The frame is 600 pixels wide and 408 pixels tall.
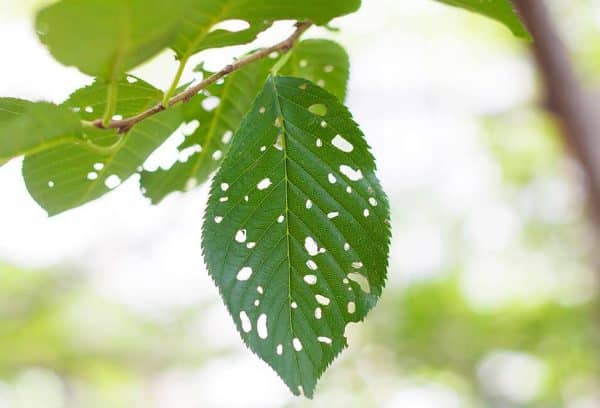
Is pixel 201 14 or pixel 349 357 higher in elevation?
pixel 201 14

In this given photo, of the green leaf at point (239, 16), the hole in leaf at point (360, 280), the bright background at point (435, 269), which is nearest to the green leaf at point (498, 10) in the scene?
the green leaf at point (239, 16)

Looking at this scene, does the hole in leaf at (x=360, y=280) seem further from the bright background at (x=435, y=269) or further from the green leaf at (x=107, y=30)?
the bright background at (x=435, y=269)

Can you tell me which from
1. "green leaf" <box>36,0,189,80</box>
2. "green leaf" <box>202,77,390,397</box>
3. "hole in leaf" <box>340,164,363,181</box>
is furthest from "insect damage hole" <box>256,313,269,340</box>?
"green leaf" <box>36,0,189,80</box>

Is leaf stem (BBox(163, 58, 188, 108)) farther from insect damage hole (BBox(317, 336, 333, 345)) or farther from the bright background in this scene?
the bright background

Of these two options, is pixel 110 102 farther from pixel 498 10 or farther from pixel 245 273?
pixel 498 10

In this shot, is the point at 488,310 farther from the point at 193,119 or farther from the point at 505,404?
the point at 193,119

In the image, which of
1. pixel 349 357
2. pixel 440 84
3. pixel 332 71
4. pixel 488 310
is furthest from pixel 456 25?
pixel 332 71
